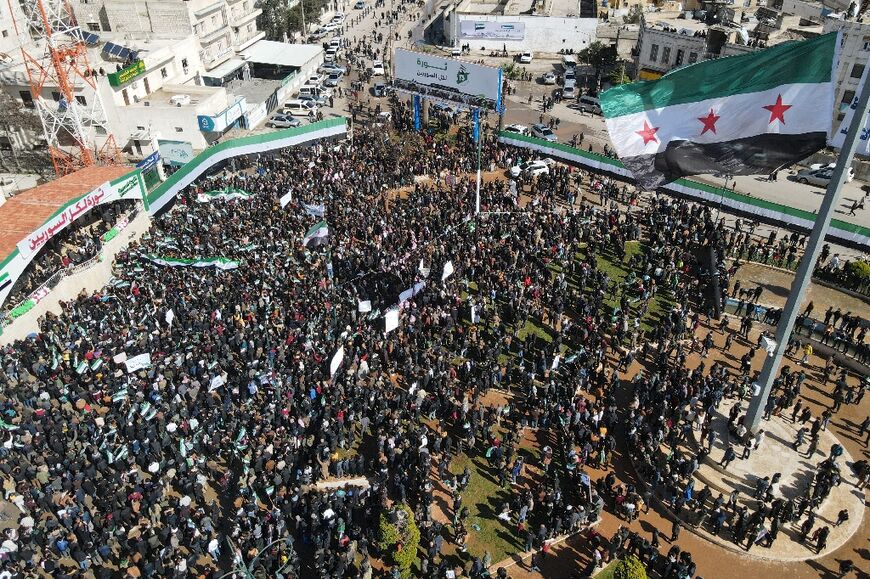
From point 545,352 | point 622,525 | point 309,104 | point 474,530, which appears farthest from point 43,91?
point 622,525

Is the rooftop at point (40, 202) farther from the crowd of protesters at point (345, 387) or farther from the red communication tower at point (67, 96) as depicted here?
the red communication tower at point (67, 96)

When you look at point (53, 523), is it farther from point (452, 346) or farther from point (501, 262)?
point (501, 262)

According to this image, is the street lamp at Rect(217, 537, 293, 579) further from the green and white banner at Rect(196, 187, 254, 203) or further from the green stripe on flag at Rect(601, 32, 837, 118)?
the green and white banner at Rect(196, 187, 254, 203)

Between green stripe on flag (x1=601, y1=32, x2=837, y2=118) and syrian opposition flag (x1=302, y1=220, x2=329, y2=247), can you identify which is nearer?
green stripe on flag (x1=601, y1=32, x2=837, y2=118)

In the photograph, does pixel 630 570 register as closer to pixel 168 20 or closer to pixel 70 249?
pixel 70 249

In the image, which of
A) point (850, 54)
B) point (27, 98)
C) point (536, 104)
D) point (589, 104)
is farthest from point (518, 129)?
point (27, 98)

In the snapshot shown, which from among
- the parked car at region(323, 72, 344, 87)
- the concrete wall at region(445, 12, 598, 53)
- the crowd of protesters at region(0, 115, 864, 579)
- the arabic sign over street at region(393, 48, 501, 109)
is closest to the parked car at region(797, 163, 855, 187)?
the crowd of protesters at region(0, 115, 864, 579)
